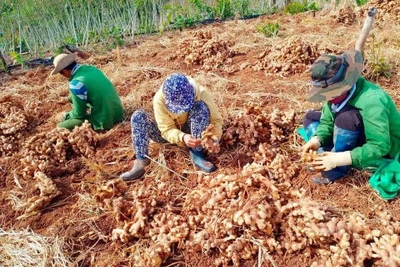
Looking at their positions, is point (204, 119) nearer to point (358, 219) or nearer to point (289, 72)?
point (358, 219)

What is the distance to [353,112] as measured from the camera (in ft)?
7.91

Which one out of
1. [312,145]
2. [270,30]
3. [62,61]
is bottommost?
Answer: [270,30]

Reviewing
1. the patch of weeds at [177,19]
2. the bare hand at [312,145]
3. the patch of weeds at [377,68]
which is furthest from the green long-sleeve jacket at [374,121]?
the patch of weeds at [177,19]

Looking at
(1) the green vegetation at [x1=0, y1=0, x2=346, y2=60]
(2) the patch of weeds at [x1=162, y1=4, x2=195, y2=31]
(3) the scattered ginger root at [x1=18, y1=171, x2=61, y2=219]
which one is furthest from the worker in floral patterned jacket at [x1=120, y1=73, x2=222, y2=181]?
(2) the patch of weeds at [x1=162, y1=4, x2=195, y2=31]

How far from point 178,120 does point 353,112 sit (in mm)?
1448

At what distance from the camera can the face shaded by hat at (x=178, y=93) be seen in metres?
2.79

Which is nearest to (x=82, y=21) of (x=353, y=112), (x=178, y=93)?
(x=178, y=93)

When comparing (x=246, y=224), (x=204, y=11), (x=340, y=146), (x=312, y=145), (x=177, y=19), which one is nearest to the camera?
(x=246, y=224)

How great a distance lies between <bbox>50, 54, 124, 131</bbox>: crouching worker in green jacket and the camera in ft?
12.4

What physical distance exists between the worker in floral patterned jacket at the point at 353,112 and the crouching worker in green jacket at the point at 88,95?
235cm

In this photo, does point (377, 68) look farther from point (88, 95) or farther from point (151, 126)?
point (88, 95)

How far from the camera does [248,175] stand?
104 inches

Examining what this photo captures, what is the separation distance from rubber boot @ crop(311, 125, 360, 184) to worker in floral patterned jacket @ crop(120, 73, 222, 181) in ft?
3.07

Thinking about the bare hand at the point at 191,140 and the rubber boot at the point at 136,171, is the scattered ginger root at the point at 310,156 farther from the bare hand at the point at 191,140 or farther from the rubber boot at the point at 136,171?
the rubber boot at the point at 136,171
